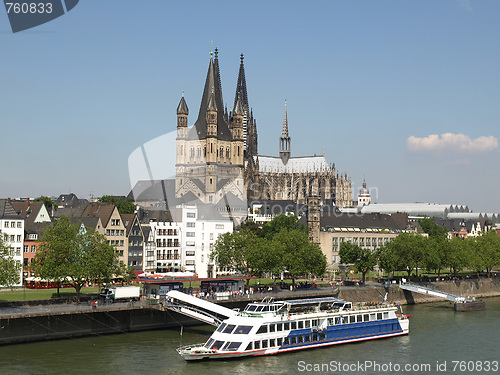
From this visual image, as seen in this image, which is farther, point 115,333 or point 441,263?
point 441,263

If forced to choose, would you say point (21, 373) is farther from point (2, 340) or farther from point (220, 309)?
point (220, 309)

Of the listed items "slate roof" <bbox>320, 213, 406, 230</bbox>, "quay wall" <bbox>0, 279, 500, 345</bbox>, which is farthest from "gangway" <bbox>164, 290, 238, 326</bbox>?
"slate roof" <bbox>320, 213, 406, 230</bbox>

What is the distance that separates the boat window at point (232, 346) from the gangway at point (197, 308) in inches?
337

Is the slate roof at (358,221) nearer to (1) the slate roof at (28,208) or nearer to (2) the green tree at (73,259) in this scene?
(1) the slate roof at (28,208)

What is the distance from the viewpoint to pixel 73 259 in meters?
82.0

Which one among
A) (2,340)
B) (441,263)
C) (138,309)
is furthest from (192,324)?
(441,263)

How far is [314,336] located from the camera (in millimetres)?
68562

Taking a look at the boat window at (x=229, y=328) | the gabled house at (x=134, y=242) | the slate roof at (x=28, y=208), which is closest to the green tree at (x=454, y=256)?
the gabled house at (x=134, y=242)

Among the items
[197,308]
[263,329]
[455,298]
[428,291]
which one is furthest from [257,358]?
[428,291]

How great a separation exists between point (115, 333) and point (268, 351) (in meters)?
17.6

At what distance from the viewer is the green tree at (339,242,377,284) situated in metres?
117

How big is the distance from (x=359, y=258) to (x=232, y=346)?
210 feet

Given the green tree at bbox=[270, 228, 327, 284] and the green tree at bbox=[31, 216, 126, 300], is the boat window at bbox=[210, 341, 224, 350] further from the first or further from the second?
the green tree at bbox=[270, 228, 327, 284]

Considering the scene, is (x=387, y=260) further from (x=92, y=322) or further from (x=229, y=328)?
(x=92, y=322)
